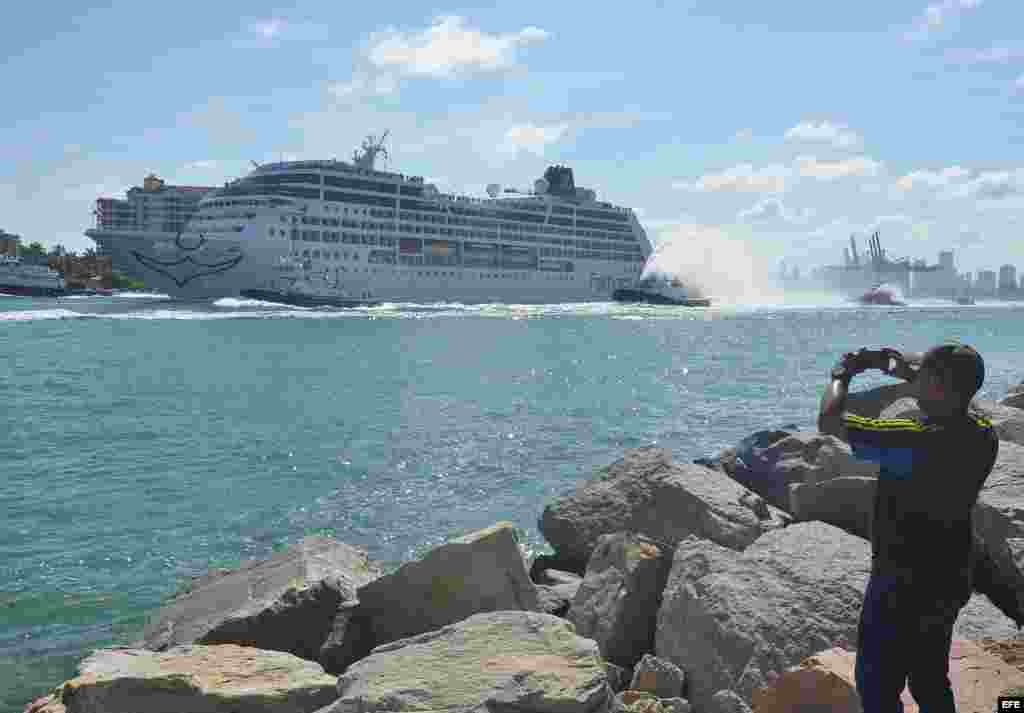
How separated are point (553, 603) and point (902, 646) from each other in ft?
10.5

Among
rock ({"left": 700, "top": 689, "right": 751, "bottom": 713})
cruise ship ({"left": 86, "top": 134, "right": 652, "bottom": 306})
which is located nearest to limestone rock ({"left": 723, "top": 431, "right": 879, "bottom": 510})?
rock ({"left": 700, "top": 689, "right": 751, "bottom": 713})

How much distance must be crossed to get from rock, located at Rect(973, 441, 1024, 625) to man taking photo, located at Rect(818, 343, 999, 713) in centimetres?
270

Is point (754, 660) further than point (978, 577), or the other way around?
point (978, 577)

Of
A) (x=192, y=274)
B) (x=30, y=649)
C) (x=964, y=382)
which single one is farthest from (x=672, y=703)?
(x=192, y=274)

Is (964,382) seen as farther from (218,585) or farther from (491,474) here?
(491,474)

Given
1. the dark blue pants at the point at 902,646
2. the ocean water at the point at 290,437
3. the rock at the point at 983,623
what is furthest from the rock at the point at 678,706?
the ocean water at the point at 290,437

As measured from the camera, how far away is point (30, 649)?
7129 mm

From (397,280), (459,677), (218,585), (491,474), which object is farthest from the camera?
(397,280)

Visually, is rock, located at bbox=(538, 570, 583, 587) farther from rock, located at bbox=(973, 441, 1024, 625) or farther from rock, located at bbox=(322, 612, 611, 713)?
rock, located at bbox=(973, 441, 1024, 625)

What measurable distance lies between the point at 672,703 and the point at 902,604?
1747mm

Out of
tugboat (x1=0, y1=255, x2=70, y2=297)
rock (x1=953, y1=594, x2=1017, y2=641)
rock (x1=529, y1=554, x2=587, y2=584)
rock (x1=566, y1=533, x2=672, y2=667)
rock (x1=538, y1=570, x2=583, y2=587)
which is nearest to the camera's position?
rock (x1=953, y1=594, x2=1017, y2=641)

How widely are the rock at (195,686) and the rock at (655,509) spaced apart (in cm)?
293

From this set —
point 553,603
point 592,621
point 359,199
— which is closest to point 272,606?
point 553,603

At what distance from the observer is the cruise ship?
70875 millimetres
